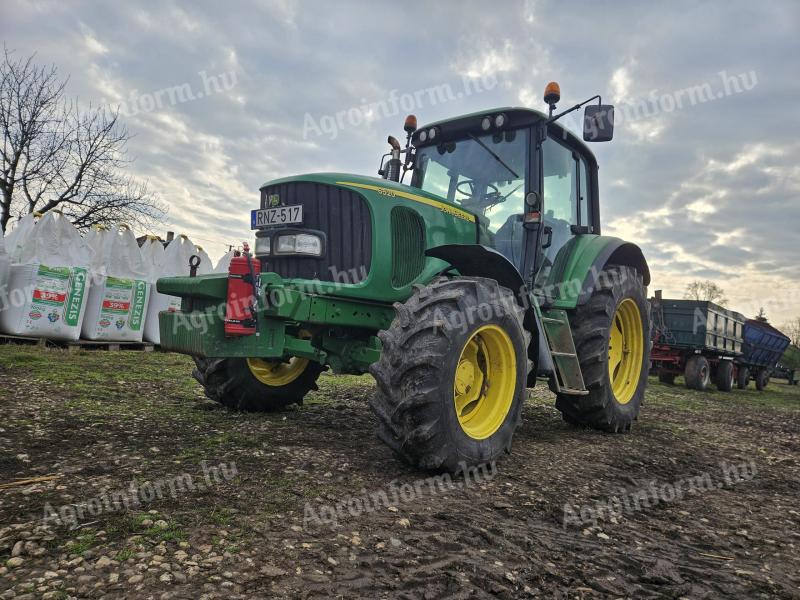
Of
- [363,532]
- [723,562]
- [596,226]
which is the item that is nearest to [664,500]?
[723,562]

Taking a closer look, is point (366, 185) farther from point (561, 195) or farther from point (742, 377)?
point (742, 377)

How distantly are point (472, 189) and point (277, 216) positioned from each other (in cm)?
187

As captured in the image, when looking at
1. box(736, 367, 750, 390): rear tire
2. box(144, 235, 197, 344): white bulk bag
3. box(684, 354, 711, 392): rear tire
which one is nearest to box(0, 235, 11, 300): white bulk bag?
box(144, 235, 197, 344): white bulk bag

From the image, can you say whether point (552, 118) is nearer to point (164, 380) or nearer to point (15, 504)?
point (15, 504)

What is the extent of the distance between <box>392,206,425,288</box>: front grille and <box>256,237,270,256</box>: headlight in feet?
3.17

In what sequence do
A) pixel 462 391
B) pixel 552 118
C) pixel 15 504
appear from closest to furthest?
pixel 15 504
pixel 462 391
pixel 552 118

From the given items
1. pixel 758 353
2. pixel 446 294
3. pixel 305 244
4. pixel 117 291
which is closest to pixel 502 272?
pixel 446 294

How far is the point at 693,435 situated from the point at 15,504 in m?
5.92

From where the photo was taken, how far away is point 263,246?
4.11m

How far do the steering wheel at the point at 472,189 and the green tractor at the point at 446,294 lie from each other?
0.04 feet

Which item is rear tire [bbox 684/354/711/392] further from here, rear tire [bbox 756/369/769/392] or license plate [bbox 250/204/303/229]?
license plate [bbox 250/204/303/229]

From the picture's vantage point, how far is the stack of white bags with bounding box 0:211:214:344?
26.6ft

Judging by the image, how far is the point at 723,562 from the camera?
242 centimetres

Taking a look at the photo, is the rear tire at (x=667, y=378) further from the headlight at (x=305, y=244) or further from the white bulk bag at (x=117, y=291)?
the headlight at (x=305, y=244)
